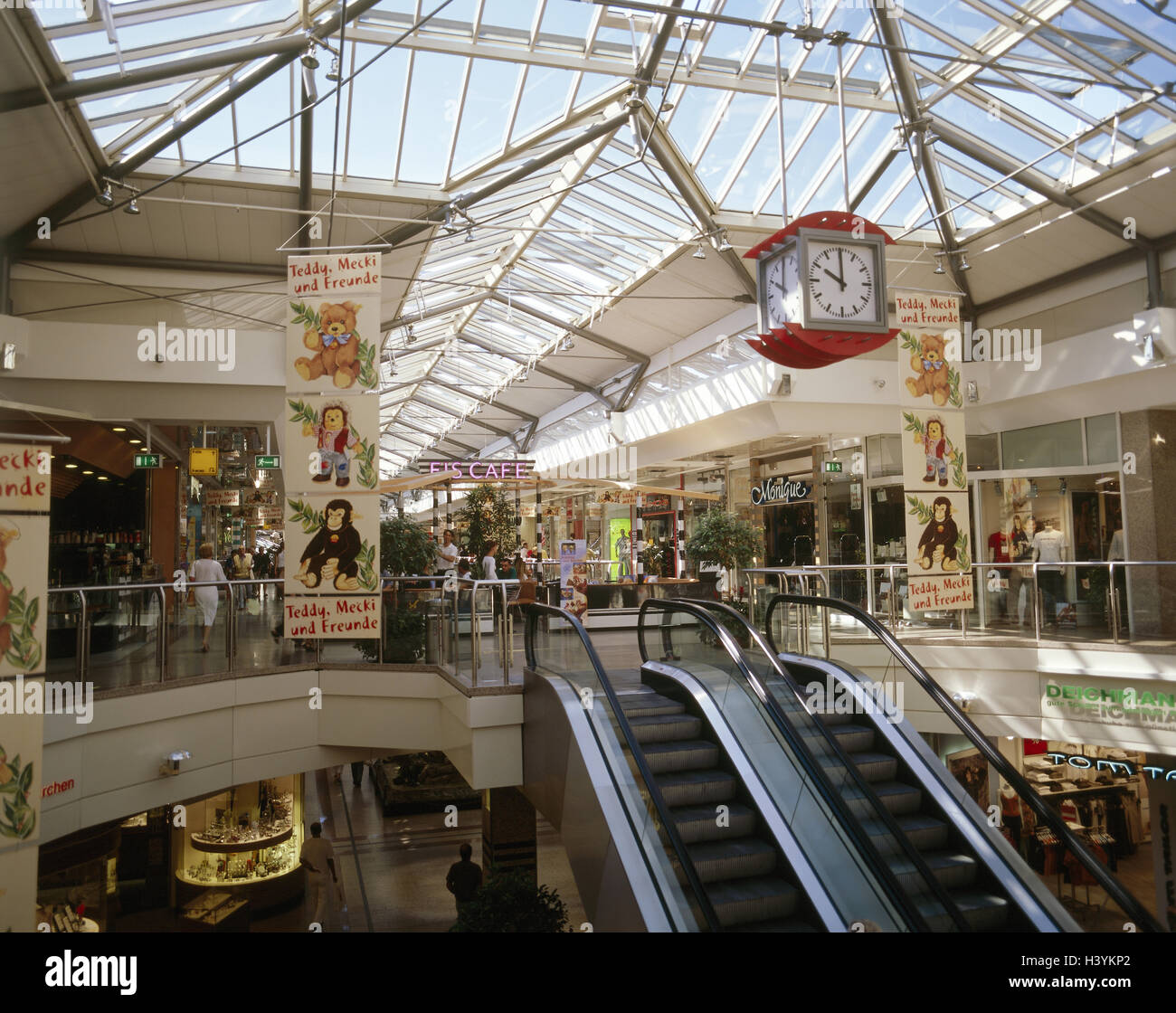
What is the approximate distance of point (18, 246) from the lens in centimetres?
1203

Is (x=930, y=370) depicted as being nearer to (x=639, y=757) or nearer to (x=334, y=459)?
(x=639, y=757)

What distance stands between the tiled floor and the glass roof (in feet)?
31.2

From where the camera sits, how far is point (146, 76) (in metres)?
8.73

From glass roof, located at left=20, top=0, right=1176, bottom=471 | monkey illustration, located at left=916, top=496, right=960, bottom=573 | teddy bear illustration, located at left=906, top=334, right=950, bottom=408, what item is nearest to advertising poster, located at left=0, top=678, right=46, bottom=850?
glass roof, located at left=20, top=0, right=1176, bottom=471

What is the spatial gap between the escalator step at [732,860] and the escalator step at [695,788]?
0.42 metres

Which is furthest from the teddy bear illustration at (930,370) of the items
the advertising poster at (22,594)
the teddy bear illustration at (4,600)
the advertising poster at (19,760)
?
the advertising poster at (19,760)

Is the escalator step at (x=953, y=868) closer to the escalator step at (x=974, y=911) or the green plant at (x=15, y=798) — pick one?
the escalator step at (x=974, y=911)

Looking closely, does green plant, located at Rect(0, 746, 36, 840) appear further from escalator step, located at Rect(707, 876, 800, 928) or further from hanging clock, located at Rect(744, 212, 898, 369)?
hanging clock, located at Rect(744, 212, 898, 369)

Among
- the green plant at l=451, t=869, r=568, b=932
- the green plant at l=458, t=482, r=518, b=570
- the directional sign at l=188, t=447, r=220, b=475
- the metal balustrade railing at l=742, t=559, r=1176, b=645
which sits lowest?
the green plant at l=451, t=869, r=568, b=932

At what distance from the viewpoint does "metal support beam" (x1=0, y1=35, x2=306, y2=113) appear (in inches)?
340

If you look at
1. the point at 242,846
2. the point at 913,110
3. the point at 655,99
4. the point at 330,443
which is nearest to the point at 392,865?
the point at 242,846

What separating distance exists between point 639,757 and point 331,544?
3.33m

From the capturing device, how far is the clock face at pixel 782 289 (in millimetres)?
6762

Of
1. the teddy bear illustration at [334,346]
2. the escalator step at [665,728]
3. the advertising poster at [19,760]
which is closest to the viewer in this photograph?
the advertising poster at [19,760]
